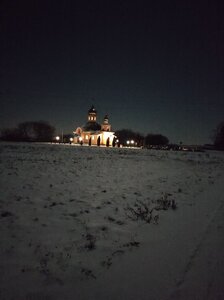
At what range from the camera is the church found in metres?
113

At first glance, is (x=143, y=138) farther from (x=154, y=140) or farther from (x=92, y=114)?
(x=92, y=114)

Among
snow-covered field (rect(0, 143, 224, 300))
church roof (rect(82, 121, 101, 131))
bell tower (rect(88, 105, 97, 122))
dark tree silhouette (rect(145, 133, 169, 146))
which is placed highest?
bell tower (rect(88, 105, 97, 122))

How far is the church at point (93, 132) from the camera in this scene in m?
113

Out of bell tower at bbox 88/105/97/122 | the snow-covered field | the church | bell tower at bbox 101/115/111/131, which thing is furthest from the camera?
bell tower at bbox 88/105/97/122

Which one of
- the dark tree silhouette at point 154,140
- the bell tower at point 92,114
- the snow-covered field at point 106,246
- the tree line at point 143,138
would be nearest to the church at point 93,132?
the bell tower at point 92,114

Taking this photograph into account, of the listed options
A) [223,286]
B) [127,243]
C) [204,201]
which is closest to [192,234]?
[127,243]

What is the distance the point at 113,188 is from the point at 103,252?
22.5 ft

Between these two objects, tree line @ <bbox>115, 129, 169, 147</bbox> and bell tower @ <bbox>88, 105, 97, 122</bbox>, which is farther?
tree line @ <bbox>115, 129, 169, 147</bbox>

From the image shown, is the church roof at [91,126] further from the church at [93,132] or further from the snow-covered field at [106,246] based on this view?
the snow-covered field at [106,246]

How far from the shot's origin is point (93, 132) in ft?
377

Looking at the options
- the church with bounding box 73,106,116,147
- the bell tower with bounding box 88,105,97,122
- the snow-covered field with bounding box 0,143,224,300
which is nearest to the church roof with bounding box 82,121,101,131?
the church with bounding box 73,106,116,147

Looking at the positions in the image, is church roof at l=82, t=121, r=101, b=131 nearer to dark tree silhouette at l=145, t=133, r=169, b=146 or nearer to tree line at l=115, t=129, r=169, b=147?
tree line at l=115, t=129, r=169, b=147

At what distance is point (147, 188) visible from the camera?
13125 mm

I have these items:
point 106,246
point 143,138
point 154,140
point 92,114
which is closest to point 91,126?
point 92,114
